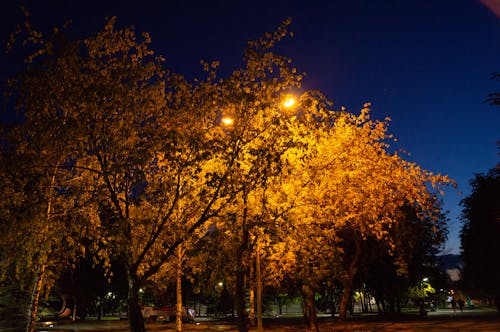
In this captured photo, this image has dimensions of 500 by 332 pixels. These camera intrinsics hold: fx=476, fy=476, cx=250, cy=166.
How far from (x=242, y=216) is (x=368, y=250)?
27.1 meters

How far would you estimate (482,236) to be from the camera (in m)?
42.2

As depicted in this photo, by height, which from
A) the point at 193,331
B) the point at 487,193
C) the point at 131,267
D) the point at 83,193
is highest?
the point at 487,193

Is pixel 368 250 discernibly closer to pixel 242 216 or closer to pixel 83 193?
pixel 242 216

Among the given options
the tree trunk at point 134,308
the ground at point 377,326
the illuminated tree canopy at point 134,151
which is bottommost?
the ground at point 377,326

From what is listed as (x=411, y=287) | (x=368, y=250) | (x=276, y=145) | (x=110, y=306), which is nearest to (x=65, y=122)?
(x=276, y=145)

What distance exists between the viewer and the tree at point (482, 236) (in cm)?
4055

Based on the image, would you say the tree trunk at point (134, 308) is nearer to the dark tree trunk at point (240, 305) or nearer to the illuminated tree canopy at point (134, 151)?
the illuminated tree canopy at point (134, 151)

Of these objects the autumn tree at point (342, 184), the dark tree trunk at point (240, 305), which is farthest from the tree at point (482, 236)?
the dark tree trunk at point (240, 305)

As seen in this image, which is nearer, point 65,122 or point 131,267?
point 65,122

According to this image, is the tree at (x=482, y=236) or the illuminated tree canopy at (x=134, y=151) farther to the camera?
the tree at (x=482, y=236)

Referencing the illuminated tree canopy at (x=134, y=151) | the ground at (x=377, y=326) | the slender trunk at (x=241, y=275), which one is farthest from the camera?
the ground at (x=377, y=326)

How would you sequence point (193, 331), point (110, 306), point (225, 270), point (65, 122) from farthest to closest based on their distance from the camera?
point (110, 306), point (193, 331), point (225, 270), point (65, 122)

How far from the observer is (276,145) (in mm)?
13938

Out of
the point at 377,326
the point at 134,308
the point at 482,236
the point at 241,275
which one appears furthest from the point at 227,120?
the point at 482,236
